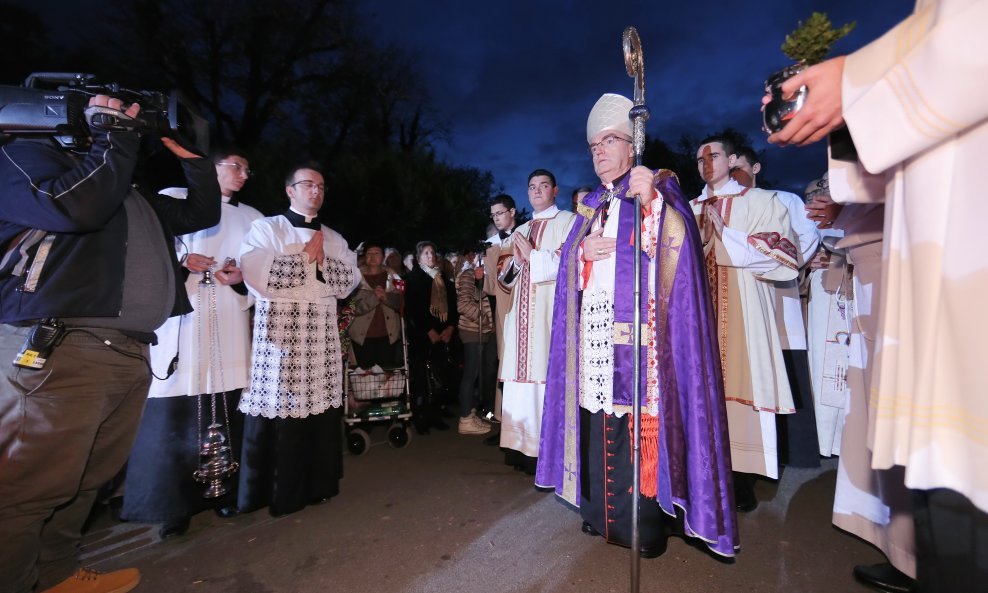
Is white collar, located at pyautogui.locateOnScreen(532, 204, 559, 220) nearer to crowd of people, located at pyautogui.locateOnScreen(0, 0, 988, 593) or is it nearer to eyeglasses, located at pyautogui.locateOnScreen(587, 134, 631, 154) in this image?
crowd of people, located at pyautogui.locateOnScreen(0, 0, 988, 593)

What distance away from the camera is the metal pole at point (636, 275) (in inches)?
77.2

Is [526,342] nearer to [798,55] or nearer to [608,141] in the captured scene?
[608,141]

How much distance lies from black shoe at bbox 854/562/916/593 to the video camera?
3.94m

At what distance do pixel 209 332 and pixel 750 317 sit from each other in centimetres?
368

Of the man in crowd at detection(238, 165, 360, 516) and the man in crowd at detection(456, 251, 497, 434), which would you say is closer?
the man in crowd at detection(238, 165, 360, 516)

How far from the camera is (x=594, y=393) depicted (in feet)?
9.39

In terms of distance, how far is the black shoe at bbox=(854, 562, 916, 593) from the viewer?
2420mm

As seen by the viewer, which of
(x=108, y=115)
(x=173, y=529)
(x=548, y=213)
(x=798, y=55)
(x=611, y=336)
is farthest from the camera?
(x=548, y=213)

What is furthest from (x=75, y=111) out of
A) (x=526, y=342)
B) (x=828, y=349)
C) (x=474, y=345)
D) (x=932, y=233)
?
(x=828, y=349)

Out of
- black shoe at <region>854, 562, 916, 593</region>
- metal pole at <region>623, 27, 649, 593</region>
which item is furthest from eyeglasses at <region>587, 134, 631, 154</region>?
black shoe at <region>854, 562, 916, 593</region>

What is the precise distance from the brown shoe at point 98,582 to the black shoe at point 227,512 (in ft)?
2.86

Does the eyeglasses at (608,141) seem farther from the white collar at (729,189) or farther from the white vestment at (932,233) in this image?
the white vestment at (932,233)

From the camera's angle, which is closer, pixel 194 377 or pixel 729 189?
pixel 194 377

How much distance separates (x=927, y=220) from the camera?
108cm
